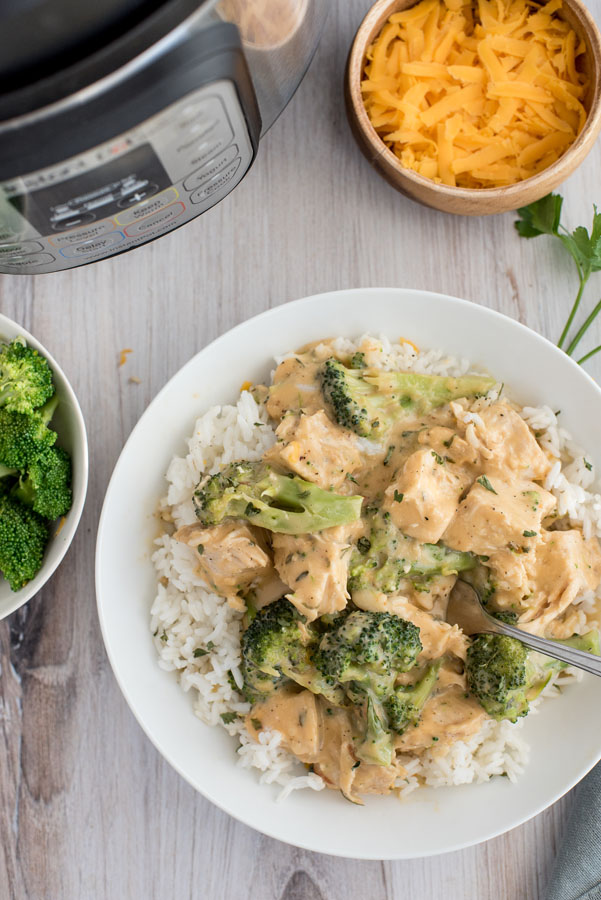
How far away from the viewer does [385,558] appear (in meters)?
2.28

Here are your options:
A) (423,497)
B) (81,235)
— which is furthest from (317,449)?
(81,235)

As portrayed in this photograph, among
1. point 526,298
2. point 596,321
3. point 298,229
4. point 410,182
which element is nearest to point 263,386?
point 298,229

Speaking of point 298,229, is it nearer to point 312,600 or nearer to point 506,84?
point 506,84

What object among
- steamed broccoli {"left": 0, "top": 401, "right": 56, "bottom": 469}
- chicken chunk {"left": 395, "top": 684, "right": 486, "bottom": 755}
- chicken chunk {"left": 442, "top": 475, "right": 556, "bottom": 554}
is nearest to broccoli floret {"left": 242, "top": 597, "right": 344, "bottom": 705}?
chicken chunk {"left": 395, "top": 684, "right": 486, "bottom": 755}

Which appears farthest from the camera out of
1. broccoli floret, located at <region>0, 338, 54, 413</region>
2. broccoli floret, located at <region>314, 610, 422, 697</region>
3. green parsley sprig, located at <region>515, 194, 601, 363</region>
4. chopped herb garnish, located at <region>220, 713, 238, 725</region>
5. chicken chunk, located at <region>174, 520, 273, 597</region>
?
green parsley sprig, located at <region>515, 194, 601, 363</region>

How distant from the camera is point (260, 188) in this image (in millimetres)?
2809

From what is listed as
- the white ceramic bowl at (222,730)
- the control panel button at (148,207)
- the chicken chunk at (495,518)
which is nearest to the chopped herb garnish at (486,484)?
the chicken chunk at (495,518)

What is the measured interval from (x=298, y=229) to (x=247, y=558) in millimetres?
1221

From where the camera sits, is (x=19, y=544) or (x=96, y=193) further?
(x=19, y=544)

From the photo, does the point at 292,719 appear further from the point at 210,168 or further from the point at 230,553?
the point at 210,168

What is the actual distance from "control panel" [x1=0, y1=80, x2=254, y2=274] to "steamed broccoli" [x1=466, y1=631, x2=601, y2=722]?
145 cm

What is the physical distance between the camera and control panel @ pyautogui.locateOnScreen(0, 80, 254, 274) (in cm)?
125

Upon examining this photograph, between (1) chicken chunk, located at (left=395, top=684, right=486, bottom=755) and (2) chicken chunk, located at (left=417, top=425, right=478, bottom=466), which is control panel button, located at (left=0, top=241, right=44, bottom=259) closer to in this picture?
(2) chicken chunk, located at (left=417, top=425, right=478, bottom=466)

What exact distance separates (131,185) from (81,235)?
16 centimetres
